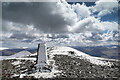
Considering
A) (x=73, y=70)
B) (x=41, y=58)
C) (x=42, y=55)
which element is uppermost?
(x=42, y=55)

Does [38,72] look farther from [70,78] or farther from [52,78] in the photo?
[70,78]

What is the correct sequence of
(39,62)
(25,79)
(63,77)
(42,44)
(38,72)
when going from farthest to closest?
(42,44) → (39,62) → (38,72) → (63,77) → (25,79)

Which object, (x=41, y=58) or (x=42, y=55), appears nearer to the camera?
(x=41, y=58)

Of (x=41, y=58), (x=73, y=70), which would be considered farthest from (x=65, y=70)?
(x=41, y=58)

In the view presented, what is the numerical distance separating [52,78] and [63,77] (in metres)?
1.37

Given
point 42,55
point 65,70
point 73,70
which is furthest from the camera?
point 42,55

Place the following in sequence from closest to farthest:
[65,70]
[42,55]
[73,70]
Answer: [65,70]
[73,70]
[42,55]

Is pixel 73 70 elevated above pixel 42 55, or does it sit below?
below

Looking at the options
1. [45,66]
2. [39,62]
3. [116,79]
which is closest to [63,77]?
[45,66]

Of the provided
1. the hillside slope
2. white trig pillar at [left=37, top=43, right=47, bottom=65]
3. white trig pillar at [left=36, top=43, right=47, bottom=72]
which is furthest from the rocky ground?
white trig pillar at [left=37, top=43, right=47, bottom=65]

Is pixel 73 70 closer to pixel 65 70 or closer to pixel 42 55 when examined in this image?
pixel 65 70

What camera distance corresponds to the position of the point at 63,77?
38.7 feet

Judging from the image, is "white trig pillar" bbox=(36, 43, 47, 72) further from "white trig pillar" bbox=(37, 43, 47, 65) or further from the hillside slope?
the hillside slope

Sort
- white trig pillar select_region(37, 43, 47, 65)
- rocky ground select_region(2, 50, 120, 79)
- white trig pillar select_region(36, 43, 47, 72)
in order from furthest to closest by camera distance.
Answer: white trig pillar select_region(37, 43, 47, 65) → white trig pillar select_region(36, 43, 47, 72) → rocky ground select_region(2, 50, 120, 79)
